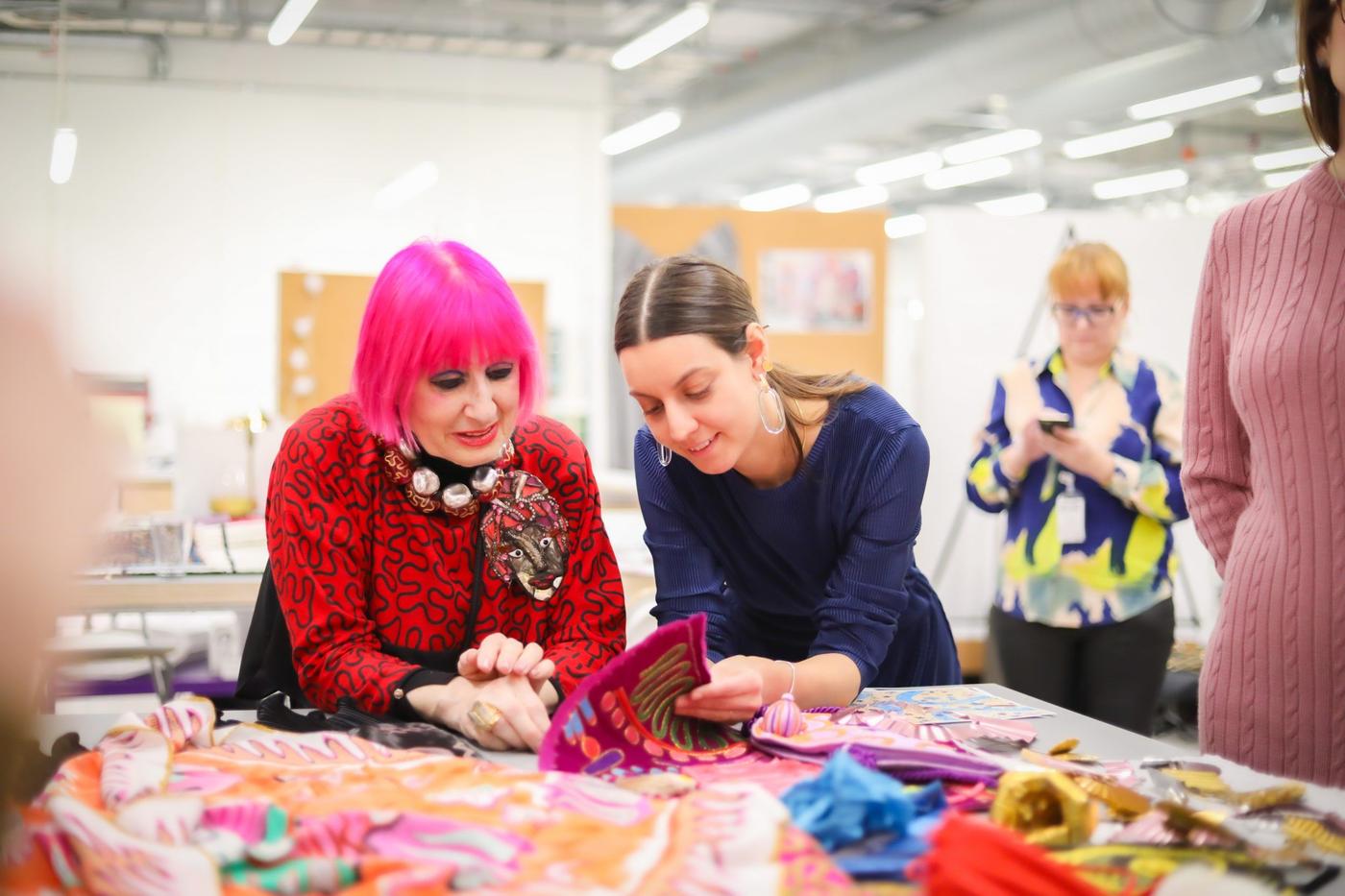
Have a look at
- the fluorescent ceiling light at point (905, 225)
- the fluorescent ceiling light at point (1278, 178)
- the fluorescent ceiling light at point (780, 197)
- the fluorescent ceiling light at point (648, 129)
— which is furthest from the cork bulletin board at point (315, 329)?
the fluorescent ceiling light at point (905, 225)

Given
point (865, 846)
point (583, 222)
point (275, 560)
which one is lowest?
point (865, 846)

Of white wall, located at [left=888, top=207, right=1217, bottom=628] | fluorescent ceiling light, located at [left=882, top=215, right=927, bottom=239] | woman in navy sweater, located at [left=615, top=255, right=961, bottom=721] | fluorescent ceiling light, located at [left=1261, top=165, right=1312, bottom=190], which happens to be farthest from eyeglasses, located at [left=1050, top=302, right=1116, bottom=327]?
fluorescent ceiling light, located at [left=882, top=215, right=927, bottom=239]

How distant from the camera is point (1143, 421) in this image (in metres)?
3.18

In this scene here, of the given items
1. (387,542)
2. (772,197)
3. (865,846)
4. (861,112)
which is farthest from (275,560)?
(772,197)

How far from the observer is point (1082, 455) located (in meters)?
3.10

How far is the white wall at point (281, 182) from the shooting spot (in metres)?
7.12

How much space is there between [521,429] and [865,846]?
99cm

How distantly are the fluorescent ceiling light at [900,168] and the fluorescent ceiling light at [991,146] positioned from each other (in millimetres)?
219

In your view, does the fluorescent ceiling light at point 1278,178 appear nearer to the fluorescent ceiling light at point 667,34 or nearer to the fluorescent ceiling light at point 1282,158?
the fluorescent ceiling light at point 1282,158

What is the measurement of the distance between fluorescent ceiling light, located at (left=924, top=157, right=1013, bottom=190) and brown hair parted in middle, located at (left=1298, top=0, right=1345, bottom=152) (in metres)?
12.1

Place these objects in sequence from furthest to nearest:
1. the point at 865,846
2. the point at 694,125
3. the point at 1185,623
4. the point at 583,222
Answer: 1. the point at 694,125
2. the point at 583,222
3. the point at 1185,623
4. the point at 865,846

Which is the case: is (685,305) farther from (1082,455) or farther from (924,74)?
(924,74)

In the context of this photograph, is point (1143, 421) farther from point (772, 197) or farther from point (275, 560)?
point (772, 197)

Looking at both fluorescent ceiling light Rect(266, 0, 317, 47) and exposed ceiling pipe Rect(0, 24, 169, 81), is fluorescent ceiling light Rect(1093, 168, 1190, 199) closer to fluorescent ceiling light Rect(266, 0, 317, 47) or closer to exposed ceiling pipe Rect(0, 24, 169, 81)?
fluorescent ceiling light Rect(266, 0, 317, 47)
